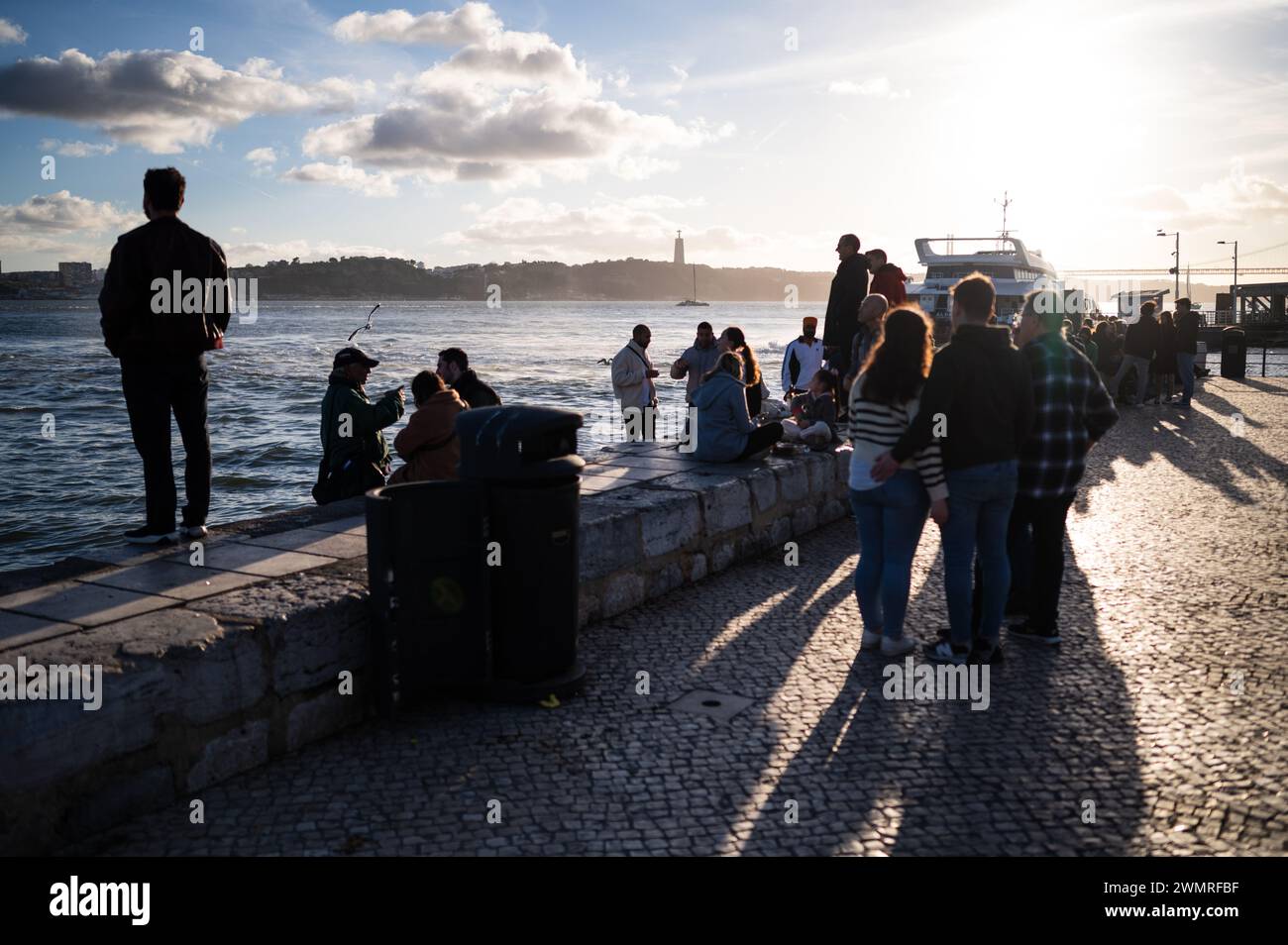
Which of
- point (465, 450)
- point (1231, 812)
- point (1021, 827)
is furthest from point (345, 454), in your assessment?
point (1231, 812)

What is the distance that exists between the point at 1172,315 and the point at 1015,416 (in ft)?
49.5

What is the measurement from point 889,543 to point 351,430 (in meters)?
4.11

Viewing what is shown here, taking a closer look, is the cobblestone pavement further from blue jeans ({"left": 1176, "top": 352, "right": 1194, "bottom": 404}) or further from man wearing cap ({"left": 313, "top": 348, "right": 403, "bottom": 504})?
blue jeans ({"left": 1176, "top": 352, "right": 1194, "bottom": 404})

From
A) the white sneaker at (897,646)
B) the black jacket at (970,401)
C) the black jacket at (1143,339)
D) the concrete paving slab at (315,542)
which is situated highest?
the black jacket at (1143,339)

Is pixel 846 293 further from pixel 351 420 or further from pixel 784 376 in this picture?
pixel 351 420

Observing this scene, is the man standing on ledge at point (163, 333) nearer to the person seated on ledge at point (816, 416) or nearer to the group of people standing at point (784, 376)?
the group of people standing at point (784, 376)

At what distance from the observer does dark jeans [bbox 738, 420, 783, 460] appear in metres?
8.20

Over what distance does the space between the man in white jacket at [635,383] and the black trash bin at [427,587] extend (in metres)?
8.13

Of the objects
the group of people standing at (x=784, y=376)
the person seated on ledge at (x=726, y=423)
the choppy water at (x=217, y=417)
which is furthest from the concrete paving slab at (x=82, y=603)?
the choppy water at (x=217, y=417)

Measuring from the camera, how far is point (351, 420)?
24.2 feet

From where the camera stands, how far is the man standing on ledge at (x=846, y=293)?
9.53m

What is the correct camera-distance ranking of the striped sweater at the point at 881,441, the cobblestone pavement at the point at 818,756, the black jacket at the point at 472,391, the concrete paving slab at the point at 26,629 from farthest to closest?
the black jacket at the point at 472,391 → the striped sweater at the point at 881,441 → the concrete paving slab at the point at 26,629 → the cobblestone pavement at the point at 818,756

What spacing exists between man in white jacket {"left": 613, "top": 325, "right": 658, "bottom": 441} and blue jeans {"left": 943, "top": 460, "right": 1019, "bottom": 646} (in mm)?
7705
